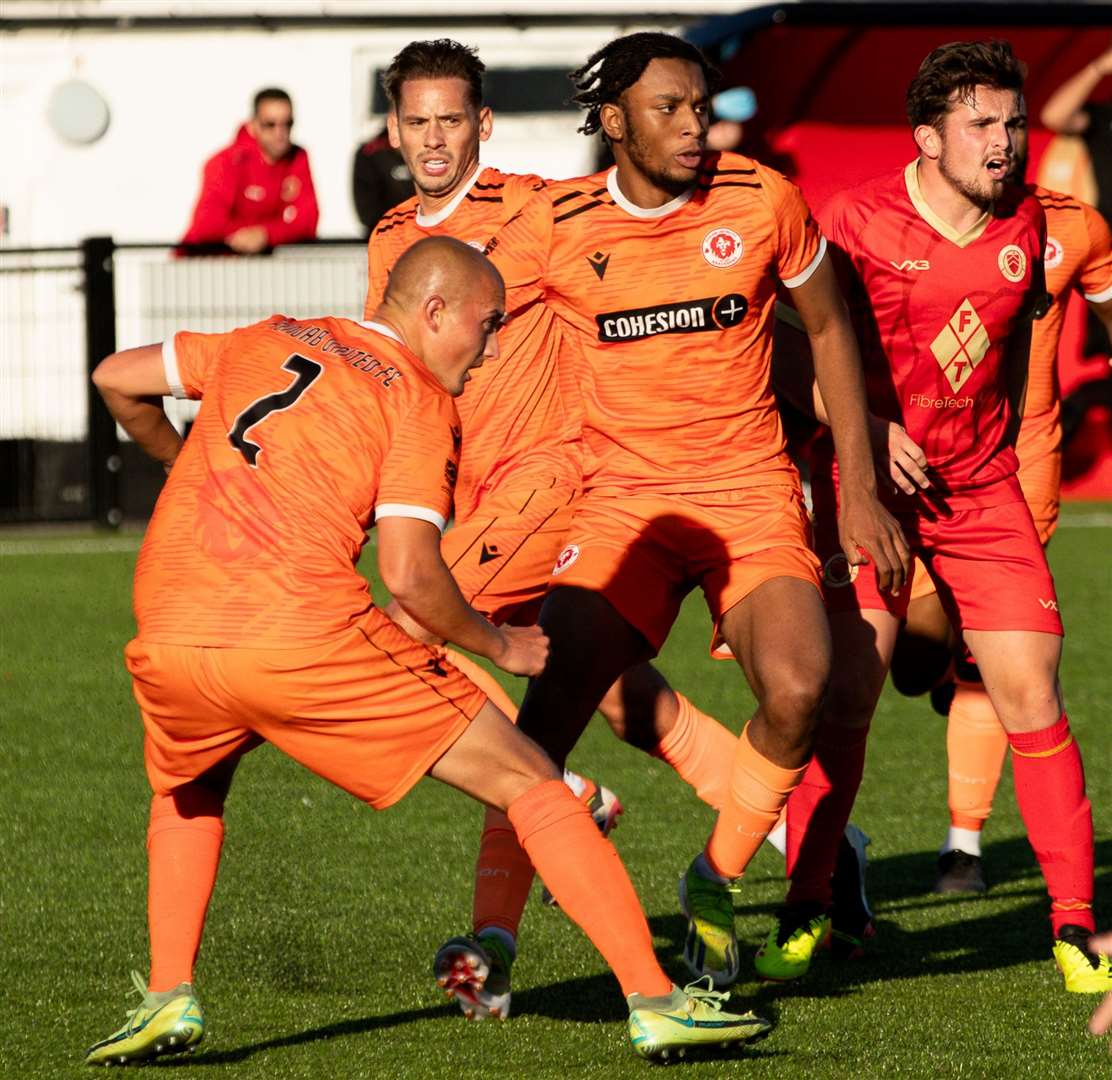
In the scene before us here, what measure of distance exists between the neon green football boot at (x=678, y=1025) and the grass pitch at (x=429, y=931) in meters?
0.14

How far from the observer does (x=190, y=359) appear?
5074 mm

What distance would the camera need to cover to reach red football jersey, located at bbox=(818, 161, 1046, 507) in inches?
237

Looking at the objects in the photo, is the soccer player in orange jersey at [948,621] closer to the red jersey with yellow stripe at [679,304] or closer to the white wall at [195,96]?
the red jersey with yellow stripe at [679,304]

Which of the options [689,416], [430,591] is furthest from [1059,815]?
[430,591]

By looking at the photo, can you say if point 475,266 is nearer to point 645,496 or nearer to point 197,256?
point 645,496

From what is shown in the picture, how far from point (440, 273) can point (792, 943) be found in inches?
85.3

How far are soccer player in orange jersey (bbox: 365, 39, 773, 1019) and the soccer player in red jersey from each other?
74 cm

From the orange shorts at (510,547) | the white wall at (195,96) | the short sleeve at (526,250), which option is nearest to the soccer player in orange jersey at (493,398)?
the orange shorts at (510,547)

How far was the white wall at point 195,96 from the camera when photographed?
732 inches

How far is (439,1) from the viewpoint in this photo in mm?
18750

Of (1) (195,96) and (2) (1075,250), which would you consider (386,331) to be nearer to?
(2) (1075,250)

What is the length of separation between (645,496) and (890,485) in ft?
2.41

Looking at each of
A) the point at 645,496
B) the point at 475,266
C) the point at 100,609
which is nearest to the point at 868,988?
the point at 645,496

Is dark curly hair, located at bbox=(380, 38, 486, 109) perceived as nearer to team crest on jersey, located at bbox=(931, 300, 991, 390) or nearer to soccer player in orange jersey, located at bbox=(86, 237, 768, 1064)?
team crest on jersey, located at bbox=(931, 300, 991, 390)
